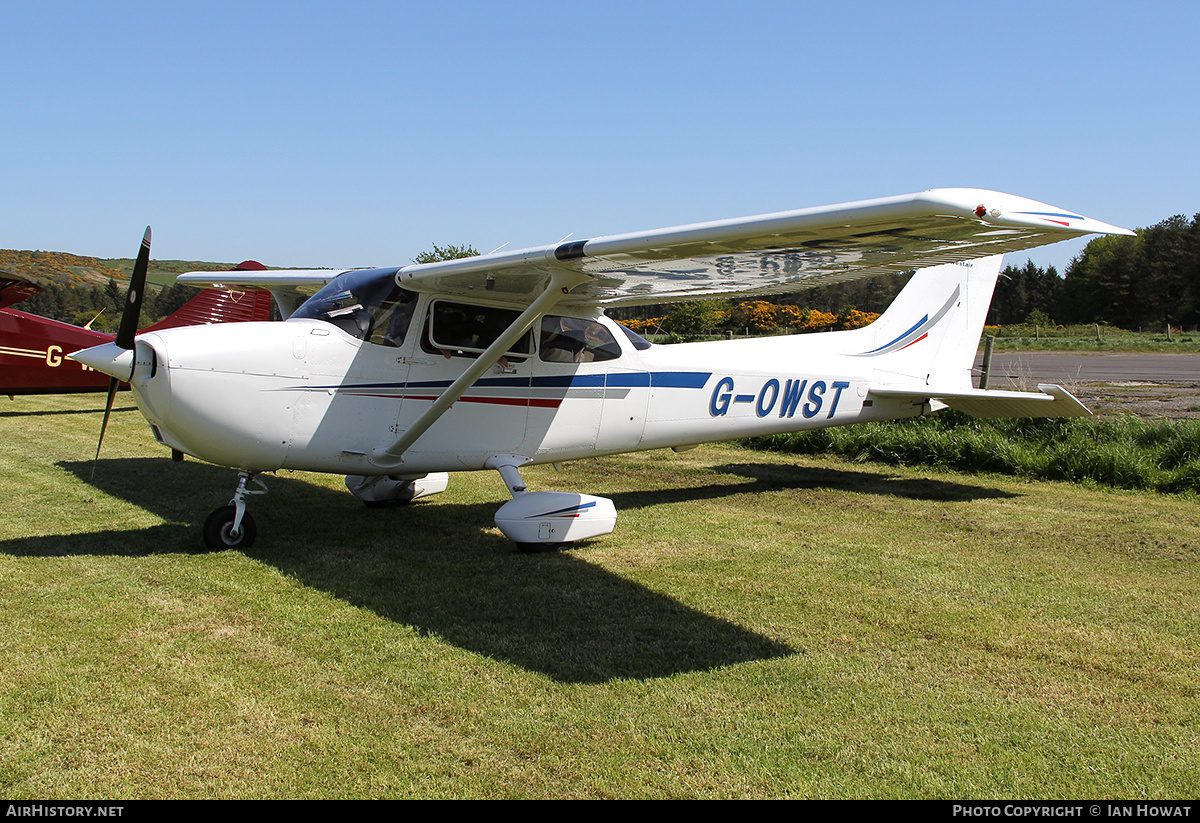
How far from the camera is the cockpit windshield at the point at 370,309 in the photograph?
6.10m

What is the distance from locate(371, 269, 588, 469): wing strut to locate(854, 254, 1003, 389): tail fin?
15.6ft

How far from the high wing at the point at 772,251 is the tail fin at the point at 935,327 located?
10.6 ft

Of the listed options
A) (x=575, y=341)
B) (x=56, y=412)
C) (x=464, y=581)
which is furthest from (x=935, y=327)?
(x=56, y=412)

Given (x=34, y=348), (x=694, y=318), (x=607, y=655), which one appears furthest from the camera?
(x=694, y=318)

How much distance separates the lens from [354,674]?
149 inches

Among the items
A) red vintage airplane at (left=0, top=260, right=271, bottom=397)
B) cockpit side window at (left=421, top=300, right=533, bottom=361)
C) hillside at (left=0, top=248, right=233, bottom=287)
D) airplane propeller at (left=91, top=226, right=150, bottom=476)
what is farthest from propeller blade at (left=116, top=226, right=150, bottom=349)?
hillside at (left=0, top=248, right=233, bottom=287)

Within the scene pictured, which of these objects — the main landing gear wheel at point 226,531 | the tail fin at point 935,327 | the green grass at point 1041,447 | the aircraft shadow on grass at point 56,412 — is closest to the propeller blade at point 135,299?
the main landing gear wheel at point 226,531

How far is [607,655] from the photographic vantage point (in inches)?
160

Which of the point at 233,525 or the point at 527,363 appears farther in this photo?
the point at 527,363

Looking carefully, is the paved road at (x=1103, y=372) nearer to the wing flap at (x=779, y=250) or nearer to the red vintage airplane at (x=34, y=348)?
the wing flap at (x=779, y=250)

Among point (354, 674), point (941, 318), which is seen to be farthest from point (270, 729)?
point (941, 318)

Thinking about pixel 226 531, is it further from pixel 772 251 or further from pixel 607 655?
pixel 772 251

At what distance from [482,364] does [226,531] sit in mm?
2224

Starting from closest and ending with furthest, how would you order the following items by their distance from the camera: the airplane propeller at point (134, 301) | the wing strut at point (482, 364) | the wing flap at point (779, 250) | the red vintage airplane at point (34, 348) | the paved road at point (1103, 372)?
1. the wing flap at point (779, 250)
2. the wing strut at point (482, 364)
3. the airplane propeller at point (134, 301)
4. the red vintage airplane at point (34, 348)
5. the paved road at point (1103, 372)
